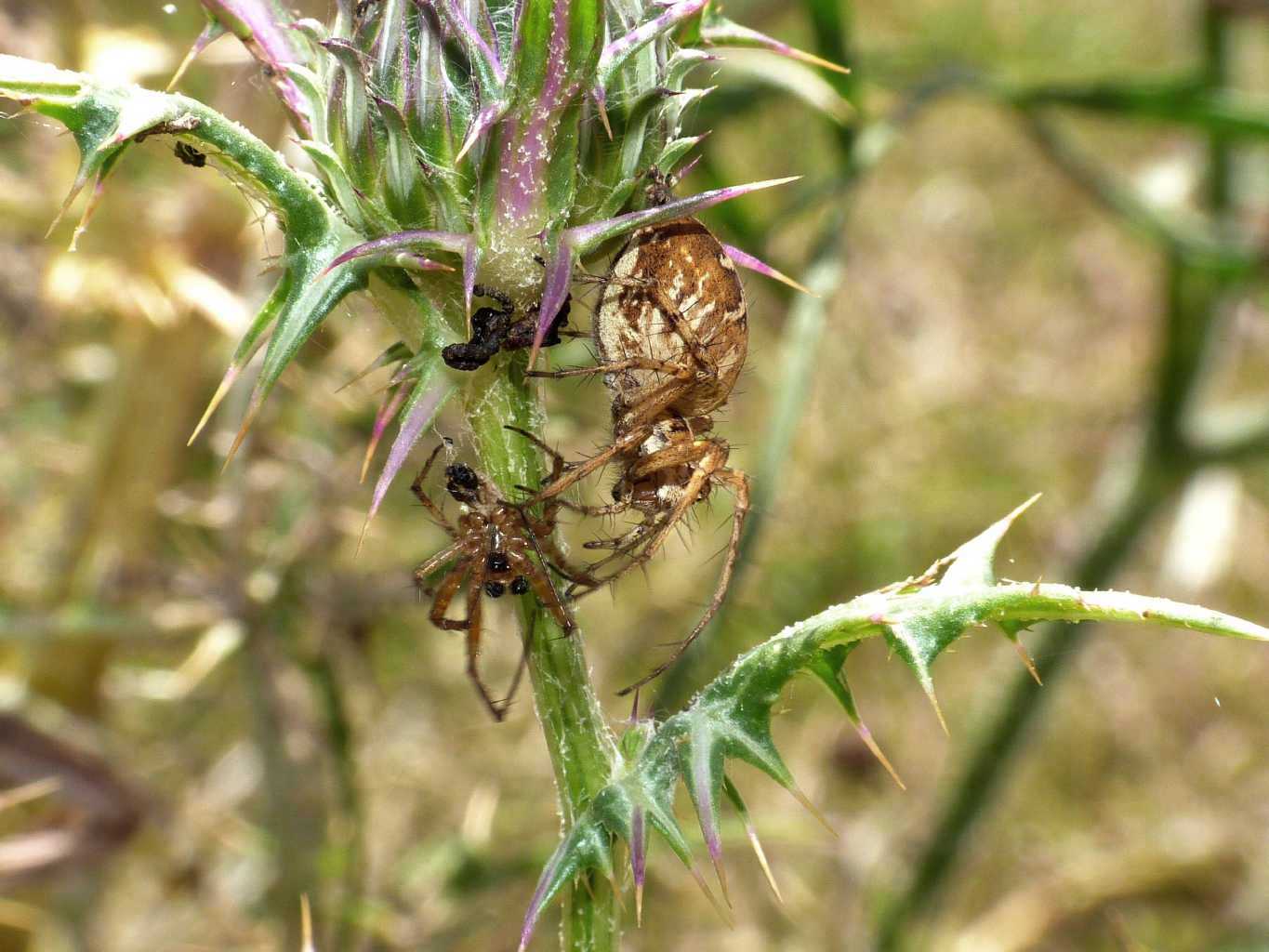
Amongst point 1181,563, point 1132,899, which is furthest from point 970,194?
point 1132,899

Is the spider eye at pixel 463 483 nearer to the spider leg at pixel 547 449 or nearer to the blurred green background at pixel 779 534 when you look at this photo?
the spider leg at pixel 547 449

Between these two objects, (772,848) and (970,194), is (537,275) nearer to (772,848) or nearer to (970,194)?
(772,848)

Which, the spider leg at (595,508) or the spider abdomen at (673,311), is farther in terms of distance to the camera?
the spider leg at (595,508)

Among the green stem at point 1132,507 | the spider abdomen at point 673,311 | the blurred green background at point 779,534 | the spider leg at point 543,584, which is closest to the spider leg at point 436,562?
the spider leg at point 543,584

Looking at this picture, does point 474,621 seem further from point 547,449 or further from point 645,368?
point 645,368

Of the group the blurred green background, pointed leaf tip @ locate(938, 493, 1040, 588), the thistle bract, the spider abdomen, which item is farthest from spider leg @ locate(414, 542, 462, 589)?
pointed leaf tip @ locate(938, 493, 1040, 588)
